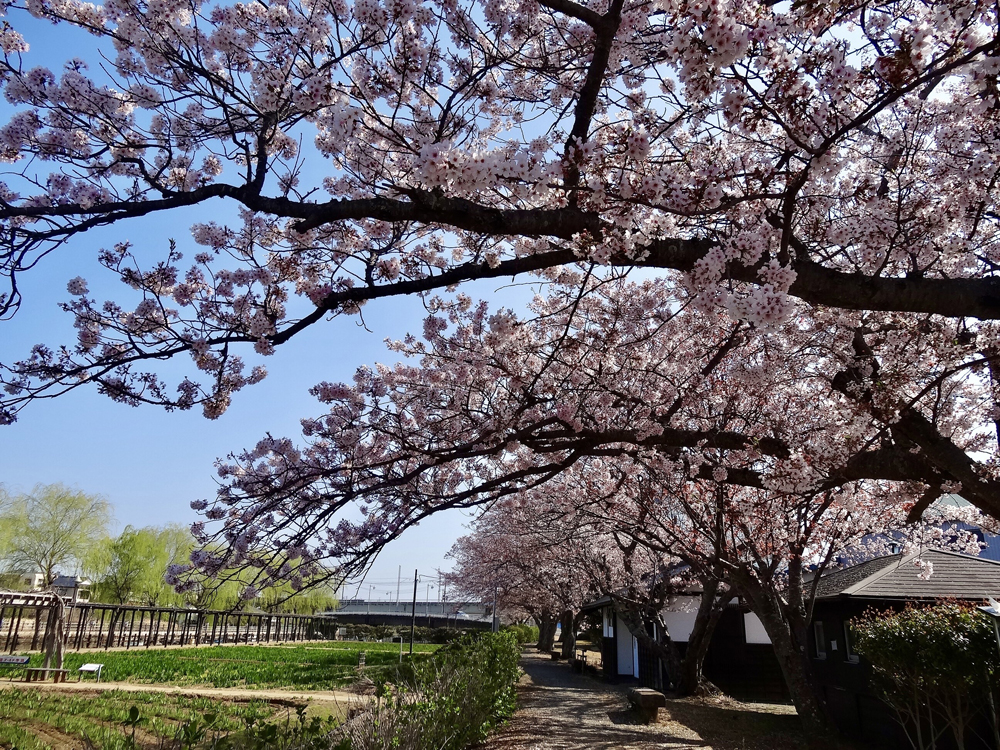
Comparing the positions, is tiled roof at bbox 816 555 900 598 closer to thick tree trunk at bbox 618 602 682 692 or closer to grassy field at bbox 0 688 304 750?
thick tree trunk at bbox 618 602 682 692

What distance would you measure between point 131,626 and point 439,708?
24.4m

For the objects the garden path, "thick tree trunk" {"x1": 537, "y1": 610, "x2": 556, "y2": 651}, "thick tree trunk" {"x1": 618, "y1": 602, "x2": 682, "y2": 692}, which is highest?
"thick tree trunk" {"x1": 618, "y1": 602, "x2": 682, "y2": 692}

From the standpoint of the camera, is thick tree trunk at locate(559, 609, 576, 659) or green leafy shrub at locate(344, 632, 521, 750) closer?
green leafy shrub at locate(344, 632, 521, 750)

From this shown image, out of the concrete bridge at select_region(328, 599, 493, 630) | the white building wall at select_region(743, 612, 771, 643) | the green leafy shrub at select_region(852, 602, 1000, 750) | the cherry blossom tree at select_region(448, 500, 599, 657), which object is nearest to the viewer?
the green leafy shrub at select_region(852, 602, 1000, 750)

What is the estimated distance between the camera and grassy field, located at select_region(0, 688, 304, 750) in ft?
25.5

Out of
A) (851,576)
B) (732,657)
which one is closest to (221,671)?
(732,657)

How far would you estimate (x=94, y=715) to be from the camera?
9.98 metres

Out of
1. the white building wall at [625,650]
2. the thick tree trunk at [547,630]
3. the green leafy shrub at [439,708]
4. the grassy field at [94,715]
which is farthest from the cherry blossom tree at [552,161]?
the thick tree trunk at [547,630]

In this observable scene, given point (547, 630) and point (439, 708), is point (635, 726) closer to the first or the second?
point (439, 708)

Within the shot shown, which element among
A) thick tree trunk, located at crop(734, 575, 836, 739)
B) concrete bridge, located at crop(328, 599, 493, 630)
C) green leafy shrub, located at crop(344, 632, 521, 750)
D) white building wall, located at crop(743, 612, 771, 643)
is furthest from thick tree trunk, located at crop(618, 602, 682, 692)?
concrete bridge, located at crop(328, 599, 493, 630)

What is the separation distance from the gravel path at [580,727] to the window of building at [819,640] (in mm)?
3716

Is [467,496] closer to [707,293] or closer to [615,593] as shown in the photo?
[707,293]

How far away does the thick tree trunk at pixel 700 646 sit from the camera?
1417cm

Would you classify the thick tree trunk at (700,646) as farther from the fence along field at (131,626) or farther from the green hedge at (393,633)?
the green hedge at (393,633)
